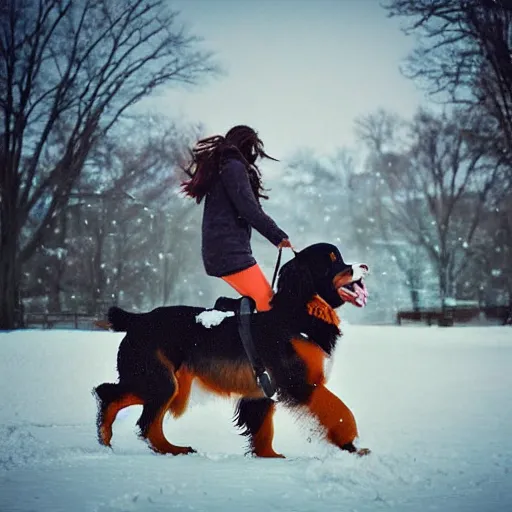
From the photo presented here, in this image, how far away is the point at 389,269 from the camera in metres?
38.9

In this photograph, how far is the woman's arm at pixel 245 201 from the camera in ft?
14.0

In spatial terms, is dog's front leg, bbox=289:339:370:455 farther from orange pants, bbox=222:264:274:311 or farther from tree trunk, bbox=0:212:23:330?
tree trunk, bbox=0:212:23:330

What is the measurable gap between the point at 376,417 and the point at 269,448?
197cm

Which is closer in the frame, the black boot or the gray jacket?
the black boot

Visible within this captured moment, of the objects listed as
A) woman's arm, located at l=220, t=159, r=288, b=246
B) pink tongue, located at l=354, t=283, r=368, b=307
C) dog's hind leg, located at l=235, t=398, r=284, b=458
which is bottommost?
dog's hind leg, located at l=235, t=398, r=284, b=458

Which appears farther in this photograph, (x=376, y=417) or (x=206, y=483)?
(x=376, y=417)

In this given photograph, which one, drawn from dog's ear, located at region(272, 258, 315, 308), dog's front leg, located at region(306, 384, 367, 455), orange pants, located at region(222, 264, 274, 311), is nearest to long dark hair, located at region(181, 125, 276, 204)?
orange pants, located at region(222, 264, 274, 311)

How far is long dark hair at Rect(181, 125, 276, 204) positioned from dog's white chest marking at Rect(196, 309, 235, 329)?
29.7 inches

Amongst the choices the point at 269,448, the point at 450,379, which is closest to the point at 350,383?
the point at 450,379

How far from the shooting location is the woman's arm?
4.27 m

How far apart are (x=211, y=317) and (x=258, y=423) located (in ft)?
2.33

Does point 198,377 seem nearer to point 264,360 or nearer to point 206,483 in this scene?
point 264,360

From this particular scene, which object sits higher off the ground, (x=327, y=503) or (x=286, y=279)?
(x=286, y=279)

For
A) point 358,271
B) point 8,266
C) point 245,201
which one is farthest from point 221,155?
point 8,266
